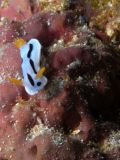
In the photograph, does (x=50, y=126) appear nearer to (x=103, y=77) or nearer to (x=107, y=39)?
(x=103, y=77)

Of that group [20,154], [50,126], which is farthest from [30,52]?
[20,154]

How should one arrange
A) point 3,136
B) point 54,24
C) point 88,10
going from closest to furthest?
point 3,136, point 54,24, point 88,10

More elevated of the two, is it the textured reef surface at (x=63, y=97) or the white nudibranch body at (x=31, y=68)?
the white nudibranch body at (x=31, y=68)

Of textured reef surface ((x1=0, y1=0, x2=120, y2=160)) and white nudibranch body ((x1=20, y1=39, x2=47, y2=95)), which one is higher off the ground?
white nudibranch body ((x1=20, y1=39, x2=47, y2=95))

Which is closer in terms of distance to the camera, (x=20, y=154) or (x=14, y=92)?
(x=20, y=154)

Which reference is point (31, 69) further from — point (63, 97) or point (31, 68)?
point (63, 97)
